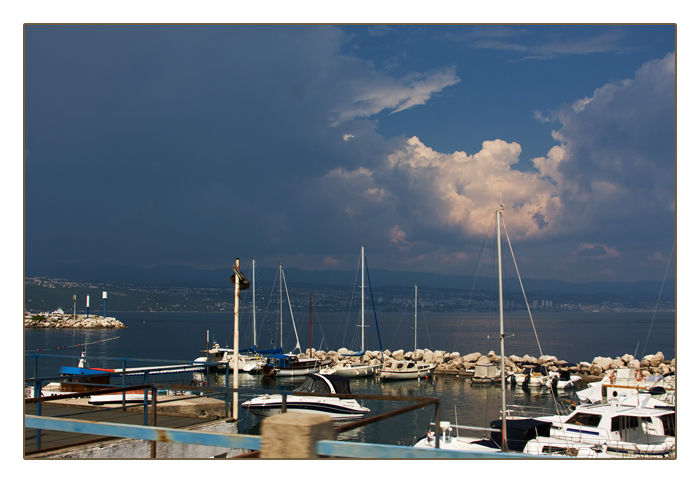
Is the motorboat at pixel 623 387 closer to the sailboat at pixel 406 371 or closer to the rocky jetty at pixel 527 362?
the rocky jetty at pixel 527 362

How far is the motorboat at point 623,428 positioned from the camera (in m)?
18.2

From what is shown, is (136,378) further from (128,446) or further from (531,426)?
(128,446)

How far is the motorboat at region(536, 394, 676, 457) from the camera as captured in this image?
18156mm

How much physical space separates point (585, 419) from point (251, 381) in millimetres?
34467

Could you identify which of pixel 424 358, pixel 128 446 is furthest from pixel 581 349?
Answer: pixel 128 446

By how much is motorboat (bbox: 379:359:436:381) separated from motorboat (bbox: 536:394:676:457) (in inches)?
1159

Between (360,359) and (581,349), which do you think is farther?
(581,349)

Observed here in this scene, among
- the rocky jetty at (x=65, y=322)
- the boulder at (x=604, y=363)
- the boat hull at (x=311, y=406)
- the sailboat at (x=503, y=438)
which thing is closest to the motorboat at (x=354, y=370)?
the boulder at (x=604, y=363)

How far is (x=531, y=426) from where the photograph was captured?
2003 centimetres

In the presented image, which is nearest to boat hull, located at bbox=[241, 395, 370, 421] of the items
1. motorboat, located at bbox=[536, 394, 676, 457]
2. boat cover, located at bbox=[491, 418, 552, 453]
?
boat cover, located at bbox=[491, 418, 552, 453]

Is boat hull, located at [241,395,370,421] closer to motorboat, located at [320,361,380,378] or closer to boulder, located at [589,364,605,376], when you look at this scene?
motorboat, located at [320,361,380,378]

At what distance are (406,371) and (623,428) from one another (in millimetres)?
30893

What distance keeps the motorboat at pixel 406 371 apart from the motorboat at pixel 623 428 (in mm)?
29443
